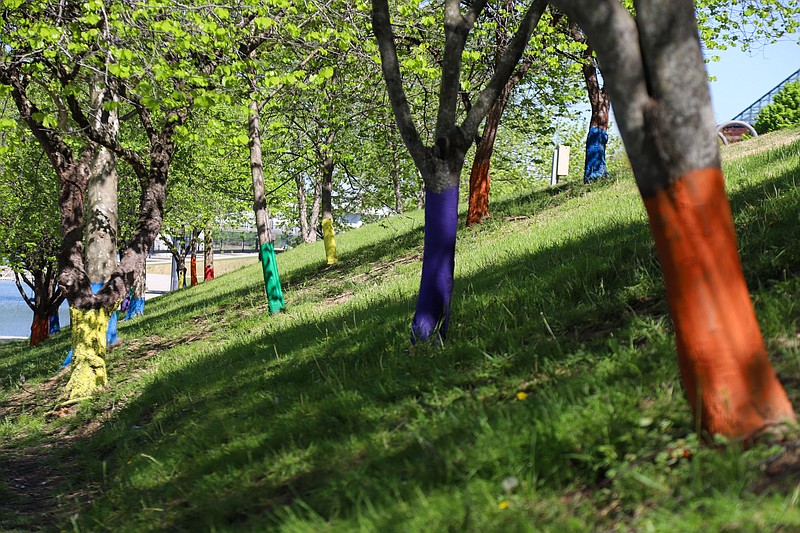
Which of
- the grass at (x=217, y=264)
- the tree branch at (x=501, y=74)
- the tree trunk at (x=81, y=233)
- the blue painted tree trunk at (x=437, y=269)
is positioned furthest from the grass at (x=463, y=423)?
Result: the grass at (x=217, y=264)

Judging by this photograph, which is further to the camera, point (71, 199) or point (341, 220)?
point (341, 220)

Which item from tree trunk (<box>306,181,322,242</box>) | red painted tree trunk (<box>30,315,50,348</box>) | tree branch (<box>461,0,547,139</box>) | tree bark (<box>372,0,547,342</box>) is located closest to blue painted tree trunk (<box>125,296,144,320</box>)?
red painted tree trunk (<box>30,315,50,348</box>)

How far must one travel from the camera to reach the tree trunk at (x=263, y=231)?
1233cm

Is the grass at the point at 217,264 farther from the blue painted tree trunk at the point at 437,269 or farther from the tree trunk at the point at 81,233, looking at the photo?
the blue painted tree trunk at the point at 437,269

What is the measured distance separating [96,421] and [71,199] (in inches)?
181

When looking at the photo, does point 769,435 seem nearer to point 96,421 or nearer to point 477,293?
point 477,293

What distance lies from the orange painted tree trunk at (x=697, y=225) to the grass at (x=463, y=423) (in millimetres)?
215

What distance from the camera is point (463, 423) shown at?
361 centimetres

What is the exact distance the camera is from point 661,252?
296 centimetres

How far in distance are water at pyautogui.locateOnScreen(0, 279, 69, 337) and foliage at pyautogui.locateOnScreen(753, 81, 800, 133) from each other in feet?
155

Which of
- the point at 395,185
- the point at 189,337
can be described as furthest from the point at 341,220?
the point at 189,337

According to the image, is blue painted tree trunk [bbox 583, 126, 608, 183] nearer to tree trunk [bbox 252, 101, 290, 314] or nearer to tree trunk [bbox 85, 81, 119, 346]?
tree trunk [bbox 252, 101, 290, 314]

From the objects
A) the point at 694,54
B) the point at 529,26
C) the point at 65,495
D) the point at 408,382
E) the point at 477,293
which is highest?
the point at 529,26

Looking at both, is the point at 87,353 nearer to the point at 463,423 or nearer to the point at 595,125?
the point at 463,423
